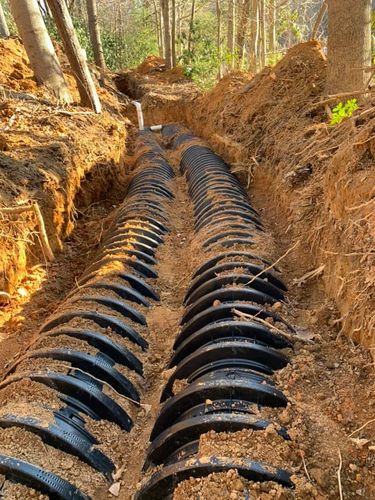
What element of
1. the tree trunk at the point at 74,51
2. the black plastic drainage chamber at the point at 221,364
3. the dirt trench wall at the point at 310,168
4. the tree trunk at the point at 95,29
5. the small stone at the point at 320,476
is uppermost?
the tree trunk at the point at 95,29

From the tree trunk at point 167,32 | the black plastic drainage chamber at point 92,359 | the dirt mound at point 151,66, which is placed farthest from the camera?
the dirt mound at point 151,66

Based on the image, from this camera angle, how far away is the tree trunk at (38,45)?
7.95 meters

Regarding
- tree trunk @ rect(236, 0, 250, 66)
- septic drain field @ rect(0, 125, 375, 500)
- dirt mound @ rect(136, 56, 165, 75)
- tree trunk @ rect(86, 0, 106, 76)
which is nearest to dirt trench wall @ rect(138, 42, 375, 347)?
septic drain field @ rect(0, 125, 375, 500)

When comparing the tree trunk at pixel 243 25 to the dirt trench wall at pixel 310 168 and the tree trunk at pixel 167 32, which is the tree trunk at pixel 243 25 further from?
the dirt trench wall at pixel 310 168

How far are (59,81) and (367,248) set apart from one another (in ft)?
26.4

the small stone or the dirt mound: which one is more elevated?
the dirt mound

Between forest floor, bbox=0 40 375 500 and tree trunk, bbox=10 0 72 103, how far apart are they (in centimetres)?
36

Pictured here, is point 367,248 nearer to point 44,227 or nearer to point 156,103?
point 44,227

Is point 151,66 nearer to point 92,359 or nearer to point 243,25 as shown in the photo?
point 243,25

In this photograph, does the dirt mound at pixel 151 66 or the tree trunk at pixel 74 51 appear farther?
the dirt mound at pixel 151 66

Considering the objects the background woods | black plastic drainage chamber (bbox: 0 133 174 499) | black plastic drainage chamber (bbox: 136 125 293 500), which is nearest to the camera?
black plastic drainage chamber (bbox: 136 125 293 500)

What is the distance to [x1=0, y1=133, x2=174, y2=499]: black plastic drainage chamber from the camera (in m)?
2.13

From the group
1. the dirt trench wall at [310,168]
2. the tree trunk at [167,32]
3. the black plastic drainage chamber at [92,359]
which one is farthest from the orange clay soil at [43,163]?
the tree trunk at [167,32]

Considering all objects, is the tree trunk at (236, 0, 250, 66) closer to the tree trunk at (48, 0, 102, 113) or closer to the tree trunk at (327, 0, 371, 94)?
the tree trunk at (48, 0, 102, 113)
